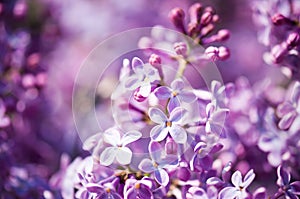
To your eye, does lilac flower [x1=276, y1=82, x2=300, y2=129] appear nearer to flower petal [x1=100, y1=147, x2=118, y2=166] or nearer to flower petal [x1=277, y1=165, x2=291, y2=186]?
flower petal [x1=277, y1=165, x2=291, y2=186]

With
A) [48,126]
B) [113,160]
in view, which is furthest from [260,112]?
[48,126]

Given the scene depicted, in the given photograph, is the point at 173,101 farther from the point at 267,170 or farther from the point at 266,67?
the point at 266,67

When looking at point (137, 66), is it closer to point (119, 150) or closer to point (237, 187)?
point (119, 150)

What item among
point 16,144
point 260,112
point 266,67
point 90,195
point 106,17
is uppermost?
point 106,17

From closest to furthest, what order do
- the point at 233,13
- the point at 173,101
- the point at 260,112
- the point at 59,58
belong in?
the point at 173,101 → the point at 260,112 → the point at 59,58 → the point at 233,13

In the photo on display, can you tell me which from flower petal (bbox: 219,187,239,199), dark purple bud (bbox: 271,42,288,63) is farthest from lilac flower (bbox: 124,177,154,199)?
dark purple bud (bbox: 271,42,288,63)

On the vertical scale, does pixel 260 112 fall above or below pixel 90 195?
above

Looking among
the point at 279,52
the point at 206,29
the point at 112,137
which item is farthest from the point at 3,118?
the point at 279,52
